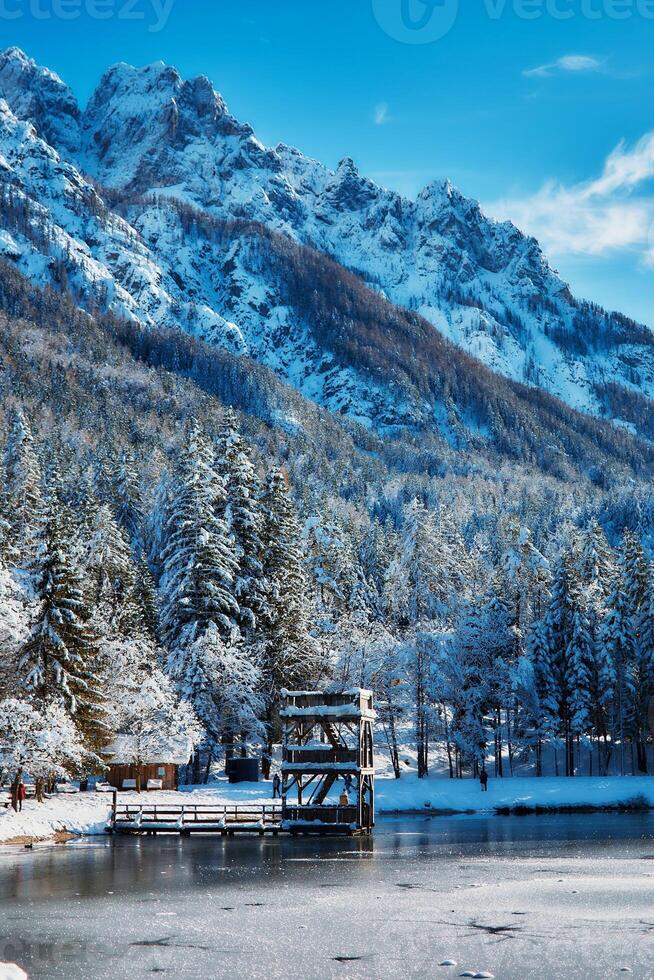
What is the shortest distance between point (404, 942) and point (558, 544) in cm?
14286

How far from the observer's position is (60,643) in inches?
1935

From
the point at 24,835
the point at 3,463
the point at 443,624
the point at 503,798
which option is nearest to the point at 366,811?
the point at 24,835

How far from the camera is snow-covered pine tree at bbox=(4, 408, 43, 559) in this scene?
255 feet

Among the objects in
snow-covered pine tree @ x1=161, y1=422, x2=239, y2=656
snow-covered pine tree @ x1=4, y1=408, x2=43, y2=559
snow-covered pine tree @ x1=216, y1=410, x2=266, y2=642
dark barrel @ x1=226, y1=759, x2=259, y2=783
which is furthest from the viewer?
→ snow-covered pine tree @ x1=4, y1=408, x2=43, y2=559

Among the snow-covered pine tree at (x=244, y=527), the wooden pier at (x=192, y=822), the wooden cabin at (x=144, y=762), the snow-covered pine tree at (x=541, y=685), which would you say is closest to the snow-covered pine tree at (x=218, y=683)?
the wooden cabin at (x=144, y=762)

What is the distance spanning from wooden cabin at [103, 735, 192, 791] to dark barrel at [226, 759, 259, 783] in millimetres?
2997

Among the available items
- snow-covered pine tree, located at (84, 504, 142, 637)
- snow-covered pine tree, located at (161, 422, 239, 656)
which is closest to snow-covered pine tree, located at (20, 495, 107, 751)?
snow-covered pine tree, located at (161, 422, 239, 656)

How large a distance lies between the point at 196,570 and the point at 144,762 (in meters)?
11.3

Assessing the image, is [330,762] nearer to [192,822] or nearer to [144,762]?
[192,822]

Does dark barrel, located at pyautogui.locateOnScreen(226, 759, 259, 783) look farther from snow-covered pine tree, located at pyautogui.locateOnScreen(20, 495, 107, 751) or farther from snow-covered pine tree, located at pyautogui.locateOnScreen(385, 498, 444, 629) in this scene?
snow-covered pine tree, located at pyautogui.locateOnScreen(385, 498, 444, 629)

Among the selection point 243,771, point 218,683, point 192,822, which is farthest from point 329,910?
point 243,771

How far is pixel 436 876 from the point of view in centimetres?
2866

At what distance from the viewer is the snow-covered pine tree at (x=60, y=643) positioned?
48.7 meters

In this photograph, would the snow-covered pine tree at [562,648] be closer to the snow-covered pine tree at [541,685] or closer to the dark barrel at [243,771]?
the snow-covered pine tree at [541,685]
